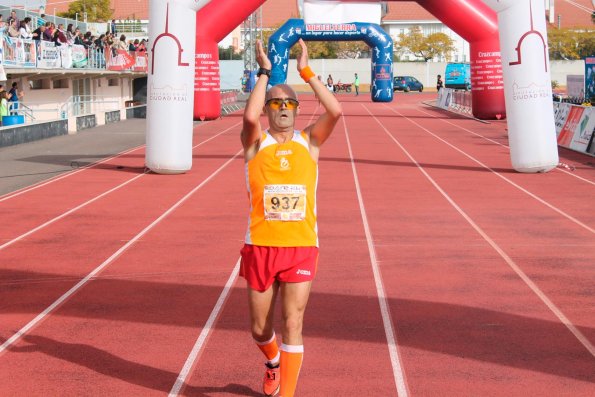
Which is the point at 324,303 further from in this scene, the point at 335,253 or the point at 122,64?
the point at 122,64

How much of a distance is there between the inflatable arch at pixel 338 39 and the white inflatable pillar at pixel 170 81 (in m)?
22.4

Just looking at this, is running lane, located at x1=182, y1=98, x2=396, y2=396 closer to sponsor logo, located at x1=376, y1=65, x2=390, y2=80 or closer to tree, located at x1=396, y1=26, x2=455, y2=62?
sponsor logo, located at x1=376, y1=65, x2=390, y2=80

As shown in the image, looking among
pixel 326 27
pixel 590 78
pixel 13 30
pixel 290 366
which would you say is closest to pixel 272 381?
pixel 290 366

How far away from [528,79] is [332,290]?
10.9m

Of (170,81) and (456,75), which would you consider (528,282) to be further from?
(456,75)

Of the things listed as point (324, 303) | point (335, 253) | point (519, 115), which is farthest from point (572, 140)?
point (324, 303)

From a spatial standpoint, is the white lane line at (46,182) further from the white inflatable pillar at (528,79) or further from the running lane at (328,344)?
the white inflatable pillar at (528,79)

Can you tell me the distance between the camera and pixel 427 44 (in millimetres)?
100562

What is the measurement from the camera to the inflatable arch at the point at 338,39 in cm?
4434

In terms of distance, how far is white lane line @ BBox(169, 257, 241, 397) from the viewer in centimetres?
636

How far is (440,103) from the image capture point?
52531mm

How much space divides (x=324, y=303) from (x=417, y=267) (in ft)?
6.42

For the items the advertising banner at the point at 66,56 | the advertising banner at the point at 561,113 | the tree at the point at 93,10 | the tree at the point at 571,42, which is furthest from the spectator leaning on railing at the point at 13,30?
the tree at the point at 571,42

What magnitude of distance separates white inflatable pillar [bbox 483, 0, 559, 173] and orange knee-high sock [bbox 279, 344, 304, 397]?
14.3 metres
